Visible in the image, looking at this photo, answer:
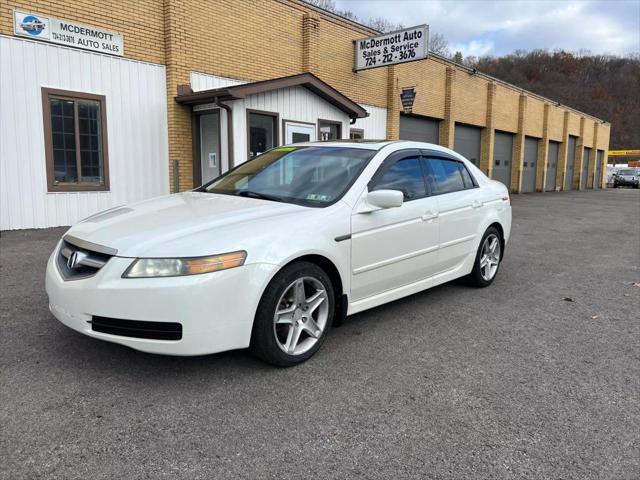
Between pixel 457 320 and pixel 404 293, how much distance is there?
22.7 inches

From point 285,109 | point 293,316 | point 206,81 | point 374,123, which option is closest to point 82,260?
point 293,316

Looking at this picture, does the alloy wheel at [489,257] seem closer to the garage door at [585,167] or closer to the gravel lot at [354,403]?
the gravel lot at [354,403]

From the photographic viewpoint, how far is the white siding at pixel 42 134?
30.3ft

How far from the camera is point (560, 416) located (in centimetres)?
292

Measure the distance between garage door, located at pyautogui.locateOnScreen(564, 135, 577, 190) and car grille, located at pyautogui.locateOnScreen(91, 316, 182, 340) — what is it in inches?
1428

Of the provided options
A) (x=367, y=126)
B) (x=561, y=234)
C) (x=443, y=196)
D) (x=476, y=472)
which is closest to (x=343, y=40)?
(x=367, y=126)

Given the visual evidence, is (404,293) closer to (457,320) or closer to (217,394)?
(457,320)

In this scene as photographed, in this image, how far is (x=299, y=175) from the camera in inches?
173

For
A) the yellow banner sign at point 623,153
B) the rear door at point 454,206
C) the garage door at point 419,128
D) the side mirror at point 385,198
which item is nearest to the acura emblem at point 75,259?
the side mirror at point 385,198

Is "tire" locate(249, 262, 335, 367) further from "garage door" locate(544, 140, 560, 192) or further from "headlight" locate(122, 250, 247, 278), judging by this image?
"garage door" locate(544, 140, 560, 192)

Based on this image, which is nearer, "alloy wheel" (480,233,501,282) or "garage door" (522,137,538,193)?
"alloy wheel" (480,233,501,282)

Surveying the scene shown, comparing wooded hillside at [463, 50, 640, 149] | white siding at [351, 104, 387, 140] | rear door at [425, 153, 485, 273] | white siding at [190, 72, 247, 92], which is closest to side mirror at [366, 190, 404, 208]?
rear door at [425, 153, 485, 273]

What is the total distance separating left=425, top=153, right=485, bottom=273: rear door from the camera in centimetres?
490

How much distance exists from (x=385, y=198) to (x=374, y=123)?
46.7 feet
